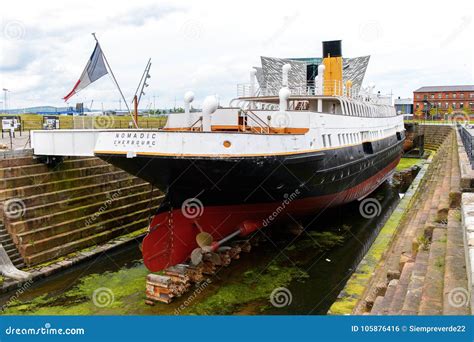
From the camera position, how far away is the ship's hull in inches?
513

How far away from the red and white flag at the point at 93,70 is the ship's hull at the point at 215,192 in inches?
174

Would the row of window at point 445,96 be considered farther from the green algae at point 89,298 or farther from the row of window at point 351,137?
the green algae at point 89,298

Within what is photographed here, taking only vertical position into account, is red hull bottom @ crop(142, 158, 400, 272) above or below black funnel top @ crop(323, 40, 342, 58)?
below

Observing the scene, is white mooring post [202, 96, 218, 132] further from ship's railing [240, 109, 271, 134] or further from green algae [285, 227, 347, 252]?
green algae [285, 227, 347, 252]

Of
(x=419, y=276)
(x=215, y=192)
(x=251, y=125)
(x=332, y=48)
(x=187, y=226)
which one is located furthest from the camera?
(x=332, y=48)

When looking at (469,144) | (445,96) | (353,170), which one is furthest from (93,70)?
(445,96)

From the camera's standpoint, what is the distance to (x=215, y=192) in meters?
13.7

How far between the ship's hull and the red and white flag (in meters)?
4.41

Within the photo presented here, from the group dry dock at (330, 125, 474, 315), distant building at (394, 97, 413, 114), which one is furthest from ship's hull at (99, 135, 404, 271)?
distant building at (394, 97, 413, 114)

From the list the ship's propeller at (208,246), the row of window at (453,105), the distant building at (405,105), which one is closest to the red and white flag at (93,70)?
the ship's propeller at (208,246)

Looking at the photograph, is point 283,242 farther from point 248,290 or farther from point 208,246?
point 248,290

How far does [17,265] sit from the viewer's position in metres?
14.0

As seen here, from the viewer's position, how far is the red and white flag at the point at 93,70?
16688mm

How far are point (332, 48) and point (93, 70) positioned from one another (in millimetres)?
12382
